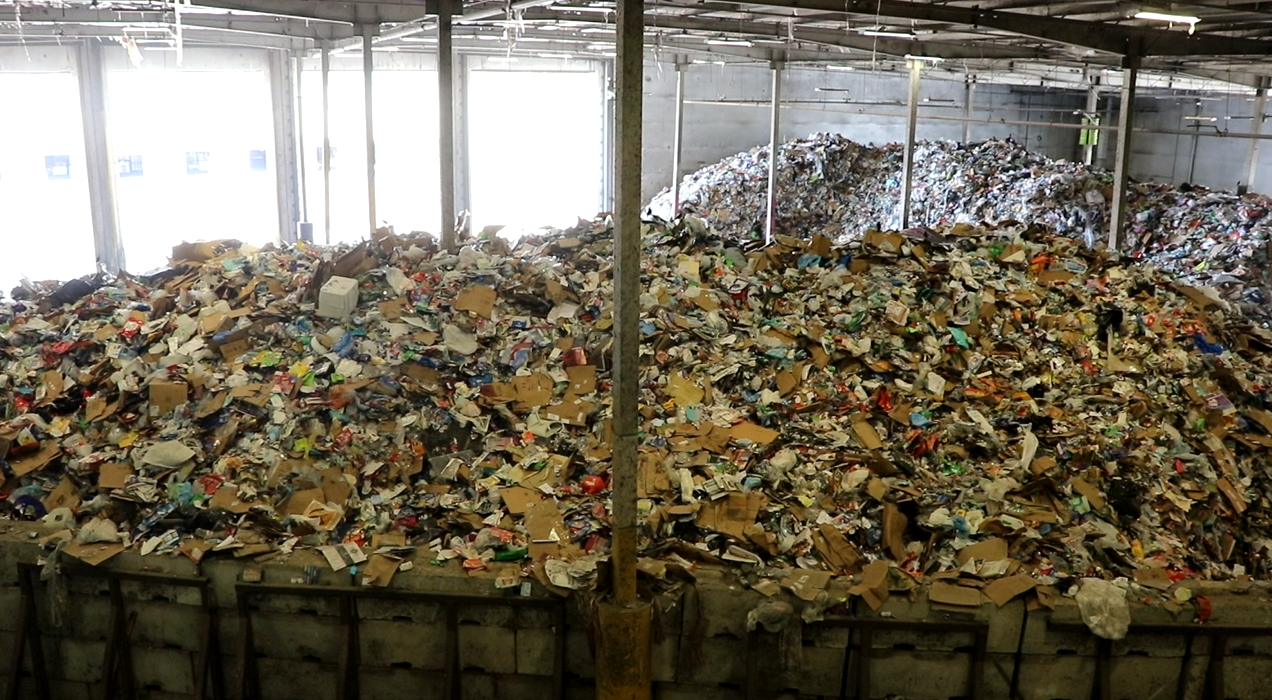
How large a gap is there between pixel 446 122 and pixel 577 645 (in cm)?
497

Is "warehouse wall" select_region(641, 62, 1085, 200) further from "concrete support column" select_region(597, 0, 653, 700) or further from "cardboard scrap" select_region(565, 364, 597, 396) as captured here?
"concrete support column" select_region(597, 0, 653, 700)

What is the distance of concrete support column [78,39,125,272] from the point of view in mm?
12461

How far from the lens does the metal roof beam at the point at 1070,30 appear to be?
7820 millimetres

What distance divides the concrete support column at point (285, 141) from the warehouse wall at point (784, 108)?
22.1 ft

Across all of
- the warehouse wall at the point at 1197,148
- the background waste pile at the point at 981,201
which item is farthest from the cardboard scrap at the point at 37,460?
the warehouse wall at the point at 1197,148

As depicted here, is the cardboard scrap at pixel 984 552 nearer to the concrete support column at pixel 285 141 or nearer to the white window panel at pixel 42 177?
the white window panel at pixel 42 177

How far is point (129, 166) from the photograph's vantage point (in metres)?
13.4

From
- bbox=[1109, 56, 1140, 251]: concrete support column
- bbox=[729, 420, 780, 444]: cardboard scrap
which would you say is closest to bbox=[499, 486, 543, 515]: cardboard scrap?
bbox=[729, 420, 780, 444]: cardboard scrap

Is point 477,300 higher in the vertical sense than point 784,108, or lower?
lower

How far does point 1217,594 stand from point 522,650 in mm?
3650

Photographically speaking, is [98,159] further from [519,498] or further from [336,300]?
[519,498]

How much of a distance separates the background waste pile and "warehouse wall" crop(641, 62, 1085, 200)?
800 mm

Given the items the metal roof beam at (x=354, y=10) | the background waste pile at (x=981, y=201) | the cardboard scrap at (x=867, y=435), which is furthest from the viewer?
the background waste pile at (x=981, y=201)

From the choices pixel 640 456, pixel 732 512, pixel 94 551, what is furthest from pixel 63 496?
pixel 732 512
